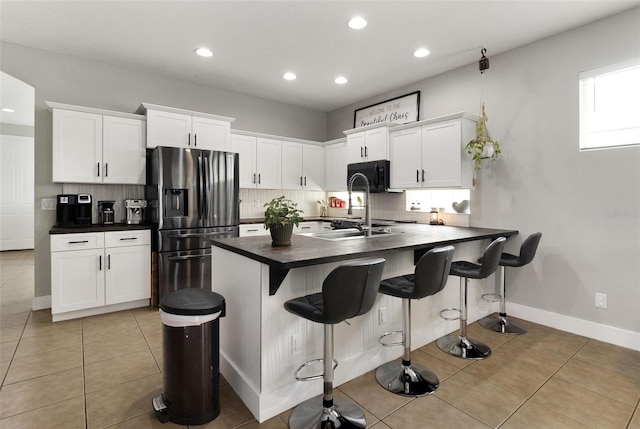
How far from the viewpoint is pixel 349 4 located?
2.87m

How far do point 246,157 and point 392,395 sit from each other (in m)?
3.81

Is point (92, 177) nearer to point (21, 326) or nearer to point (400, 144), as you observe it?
point (21, 326)

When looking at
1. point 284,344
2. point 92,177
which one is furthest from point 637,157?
point 92,177

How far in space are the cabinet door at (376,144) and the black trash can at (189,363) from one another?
11.1 ft

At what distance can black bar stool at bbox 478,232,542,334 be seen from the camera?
313 cm

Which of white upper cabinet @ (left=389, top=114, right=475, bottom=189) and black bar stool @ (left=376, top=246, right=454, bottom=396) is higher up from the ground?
white upper cabinet @ (left=389, top=114, right=475, bottom=189)

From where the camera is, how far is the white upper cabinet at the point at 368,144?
15.2 ft

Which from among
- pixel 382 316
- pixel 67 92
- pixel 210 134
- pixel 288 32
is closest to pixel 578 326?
pixel 382 316

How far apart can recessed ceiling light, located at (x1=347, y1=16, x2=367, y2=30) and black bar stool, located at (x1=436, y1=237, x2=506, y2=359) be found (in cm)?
227

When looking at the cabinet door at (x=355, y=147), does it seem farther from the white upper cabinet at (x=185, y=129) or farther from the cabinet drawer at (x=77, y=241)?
the cabinet drawer at (x=77, y=241)

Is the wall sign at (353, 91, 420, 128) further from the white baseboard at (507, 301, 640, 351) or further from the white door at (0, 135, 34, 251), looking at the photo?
the white door at (0, 135, 34, 251)

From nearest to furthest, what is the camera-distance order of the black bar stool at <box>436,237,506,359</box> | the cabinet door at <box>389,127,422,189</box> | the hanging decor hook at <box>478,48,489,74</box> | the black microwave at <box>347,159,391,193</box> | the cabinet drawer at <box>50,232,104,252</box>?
1. the black bar stool at <box>436,237,506,359</box>
2. the cabinet drawer at <box>50,232,104,252</box>
3. the hanging decor hook at <box>478,48,489,74</box>
4. the cabinet door at <box>389,127,422,189</box>
5. the black microwave at <box>347,159,391,193</box>

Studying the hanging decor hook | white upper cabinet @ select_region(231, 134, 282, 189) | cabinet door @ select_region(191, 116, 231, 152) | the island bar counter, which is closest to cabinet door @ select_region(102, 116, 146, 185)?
cabinet door @ select_region(191, 116, 231, 152)

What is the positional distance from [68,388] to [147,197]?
241 cm
